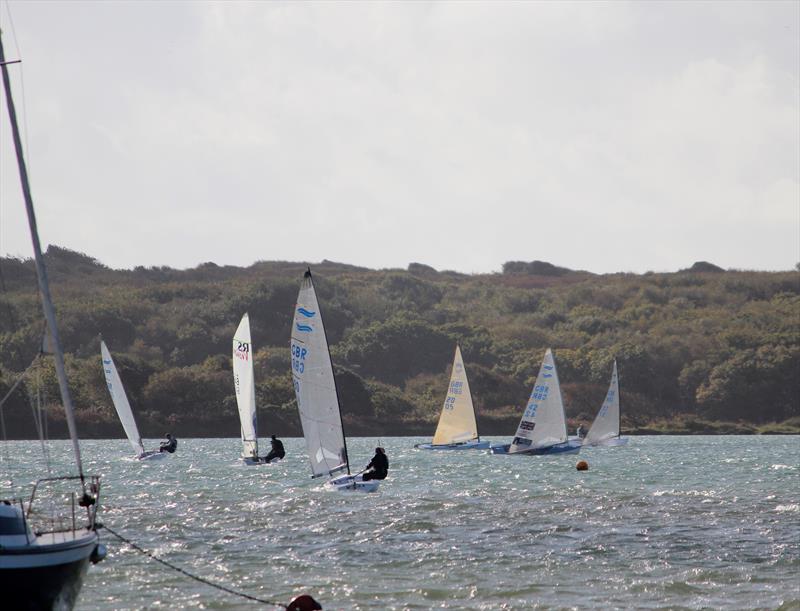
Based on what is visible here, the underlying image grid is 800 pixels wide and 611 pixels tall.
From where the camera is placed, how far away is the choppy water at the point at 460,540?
22.6m

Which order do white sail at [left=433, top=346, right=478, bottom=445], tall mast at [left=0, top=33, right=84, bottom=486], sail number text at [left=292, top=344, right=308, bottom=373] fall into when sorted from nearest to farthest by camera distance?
1. tall mast at [left=0, top=33, right=84, bottom=486]
2. sail number text at [left=292, top=344, right=308, bottom=373]
3. white sail at [left=433, top=346, right=478, bottom=445]

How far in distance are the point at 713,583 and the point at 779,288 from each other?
536ft

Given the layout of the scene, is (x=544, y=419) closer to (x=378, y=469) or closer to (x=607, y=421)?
(x=607, y=421)

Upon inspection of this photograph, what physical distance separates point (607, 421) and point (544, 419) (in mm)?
17523

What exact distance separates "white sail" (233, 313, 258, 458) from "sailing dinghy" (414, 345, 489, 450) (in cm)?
1671

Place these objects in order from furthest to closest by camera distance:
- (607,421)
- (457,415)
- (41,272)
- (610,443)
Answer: (607,421) < (610,443) < (457,415) < (41,272)

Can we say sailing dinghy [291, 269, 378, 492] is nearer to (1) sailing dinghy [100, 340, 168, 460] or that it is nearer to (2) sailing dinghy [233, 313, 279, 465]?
(2) sailing dinghy [233, 313, 279, 465]

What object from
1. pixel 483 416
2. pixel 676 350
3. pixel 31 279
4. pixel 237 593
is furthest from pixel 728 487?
pixel 31 279

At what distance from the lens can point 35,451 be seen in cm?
7169

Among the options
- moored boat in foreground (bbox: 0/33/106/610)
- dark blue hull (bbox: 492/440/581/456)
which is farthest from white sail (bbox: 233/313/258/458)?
moored boat in foreground (bbox: 0/33/106/610)

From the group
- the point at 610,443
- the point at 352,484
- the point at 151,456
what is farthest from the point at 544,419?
the point at 352,484

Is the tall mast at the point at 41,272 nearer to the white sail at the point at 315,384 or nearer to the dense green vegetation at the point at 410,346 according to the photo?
the white sail at the point at 315,384

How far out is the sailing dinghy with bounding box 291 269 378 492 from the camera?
3581 cm

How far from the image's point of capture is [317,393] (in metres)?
36.3
